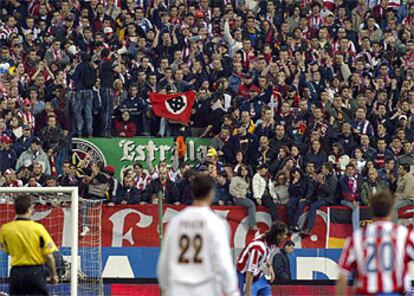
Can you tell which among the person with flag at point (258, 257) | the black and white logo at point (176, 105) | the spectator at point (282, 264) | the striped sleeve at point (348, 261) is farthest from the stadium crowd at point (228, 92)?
the striped sleeve at point (348, 261)

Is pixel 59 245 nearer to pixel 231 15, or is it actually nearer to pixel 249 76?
pixel 249 76

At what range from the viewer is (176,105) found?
25.6 metres

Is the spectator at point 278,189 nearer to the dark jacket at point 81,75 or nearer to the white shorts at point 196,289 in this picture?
the dark jacket at point 81,75

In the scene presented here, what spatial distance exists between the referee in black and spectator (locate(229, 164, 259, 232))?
884 cm

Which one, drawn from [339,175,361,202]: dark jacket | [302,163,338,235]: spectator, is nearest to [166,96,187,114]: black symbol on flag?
[302,163,338,235]: spectator

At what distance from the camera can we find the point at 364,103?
25.5 metres

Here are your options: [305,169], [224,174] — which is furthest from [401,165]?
[224,174]

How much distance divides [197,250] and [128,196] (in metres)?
12.3

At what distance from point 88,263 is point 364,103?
650 centimetres

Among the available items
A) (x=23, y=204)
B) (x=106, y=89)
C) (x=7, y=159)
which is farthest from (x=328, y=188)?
(x=23, y=204)

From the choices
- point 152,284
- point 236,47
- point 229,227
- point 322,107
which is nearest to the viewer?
point 152,284

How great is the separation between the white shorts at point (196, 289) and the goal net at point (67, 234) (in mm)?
8995

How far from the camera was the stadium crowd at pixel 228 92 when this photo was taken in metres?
23.8

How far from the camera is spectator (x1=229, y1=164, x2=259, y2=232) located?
23.5 meters
